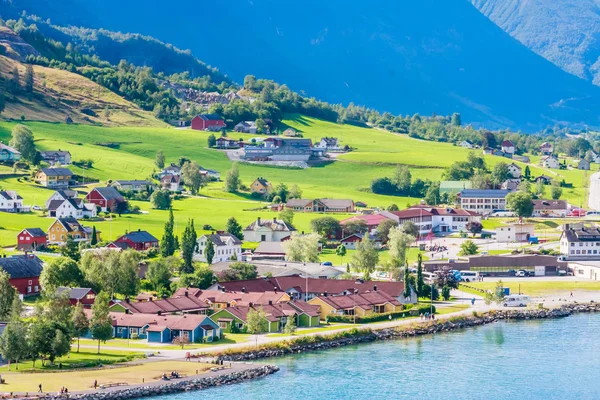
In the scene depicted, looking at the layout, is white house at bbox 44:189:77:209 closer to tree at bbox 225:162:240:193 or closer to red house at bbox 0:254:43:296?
tree at bbox 225:162:240:193

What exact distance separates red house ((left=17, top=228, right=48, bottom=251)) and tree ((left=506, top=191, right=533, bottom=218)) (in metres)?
42.4

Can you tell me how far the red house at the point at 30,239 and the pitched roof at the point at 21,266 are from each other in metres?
10.0

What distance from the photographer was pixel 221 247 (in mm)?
83688

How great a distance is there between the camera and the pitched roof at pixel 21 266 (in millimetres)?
66812

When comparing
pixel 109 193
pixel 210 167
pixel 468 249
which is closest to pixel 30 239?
pixel 109 193

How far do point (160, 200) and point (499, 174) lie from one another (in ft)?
132

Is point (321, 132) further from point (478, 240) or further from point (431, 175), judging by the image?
point (478, 240)

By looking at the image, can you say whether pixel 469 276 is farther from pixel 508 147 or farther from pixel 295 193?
pixel 508 147

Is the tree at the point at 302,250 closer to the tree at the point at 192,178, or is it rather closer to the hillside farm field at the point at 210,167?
the hillside farm field at the point at 210,167

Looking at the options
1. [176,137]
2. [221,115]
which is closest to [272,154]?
[176,137]

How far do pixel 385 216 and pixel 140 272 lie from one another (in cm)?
3057

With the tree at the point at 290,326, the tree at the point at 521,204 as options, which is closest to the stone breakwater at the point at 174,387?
the tree at the point at 290,326

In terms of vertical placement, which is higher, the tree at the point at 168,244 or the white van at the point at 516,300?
the tree at the point at 168,244

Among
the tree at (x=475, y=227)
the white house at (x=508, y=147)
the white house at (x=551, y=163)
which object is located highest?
the white house at (x=508, y=147)
